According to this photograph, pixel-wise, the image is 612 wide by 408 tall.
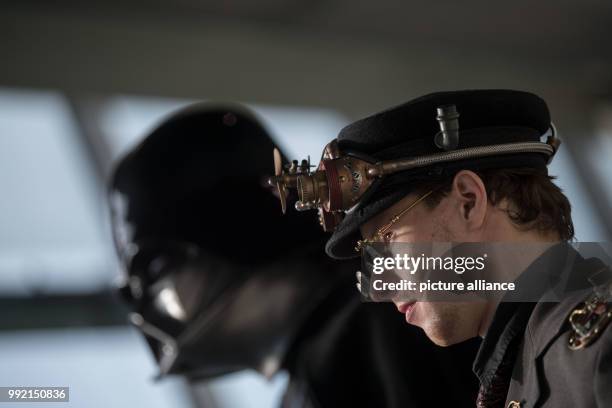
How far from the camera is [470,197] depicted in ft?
3.03

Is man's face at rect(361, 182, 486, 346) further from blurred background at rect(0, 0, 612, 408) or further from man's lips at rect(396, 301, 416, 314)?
blurred background at rect(0, 0, 612, 408)

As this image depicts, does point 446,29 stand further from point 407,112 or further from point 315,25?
point 407,112

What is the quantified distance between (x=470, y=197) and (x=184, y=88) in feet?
8.39

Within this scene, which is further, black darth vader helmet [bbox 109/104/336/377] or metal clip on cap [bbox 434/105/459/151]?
black darth vader helmet [bbox 109/104/336/377]

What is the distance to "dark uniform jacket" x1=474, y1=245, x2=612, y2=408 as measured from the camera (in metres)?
0.73

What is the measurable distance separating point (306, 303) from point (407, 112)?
0.87 metres

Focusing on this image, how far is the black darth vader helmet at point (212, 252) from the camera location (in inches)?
71.0

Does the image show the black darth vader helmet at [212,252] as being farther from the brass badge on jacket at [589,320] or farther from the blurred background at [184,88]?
the brass badge on jacket at [589,320]

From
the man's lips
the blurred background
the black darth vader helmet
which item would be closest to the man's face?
the man's lips

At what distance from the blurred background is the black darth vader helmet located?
510 millimetres

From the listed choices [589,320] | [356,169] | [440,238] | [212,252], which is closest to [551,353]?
[589,320]

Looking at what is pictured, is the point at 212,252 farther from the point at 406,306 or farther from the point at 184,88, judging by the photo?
the point at 184,88

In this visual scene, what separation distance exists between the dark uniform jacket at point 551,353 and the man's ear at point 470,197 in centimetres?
9

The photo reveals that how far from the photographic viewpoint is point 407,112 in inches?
37.7
